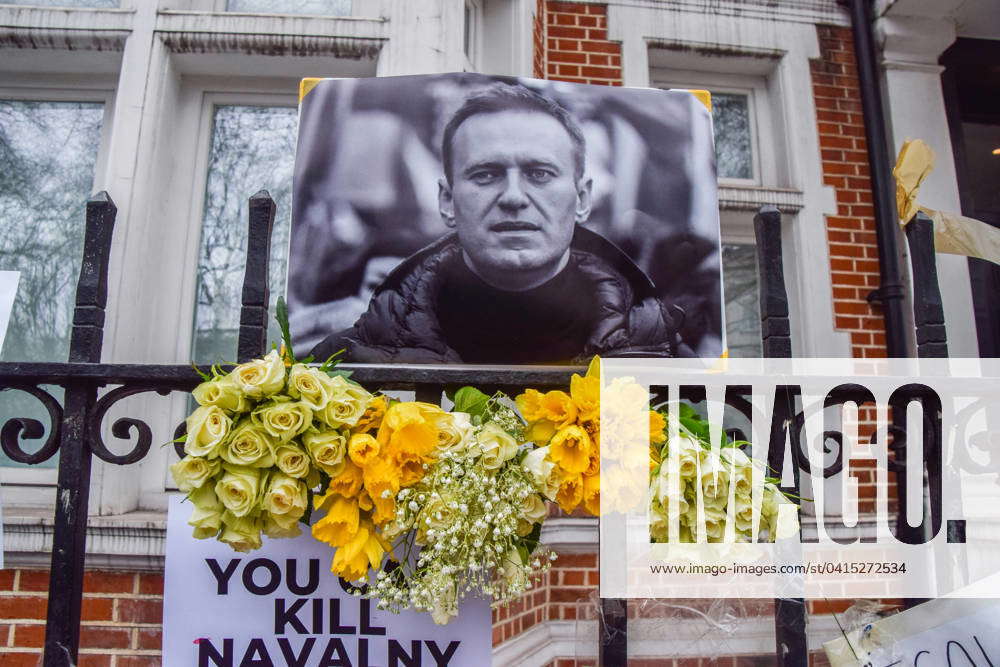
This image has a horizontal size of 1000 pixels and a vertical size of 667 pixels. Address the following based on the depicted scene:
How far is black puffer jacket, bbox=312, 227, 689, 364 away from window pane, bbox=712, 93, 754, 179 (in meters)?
1.79

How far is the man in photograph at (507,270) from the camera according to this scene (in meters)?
1.89

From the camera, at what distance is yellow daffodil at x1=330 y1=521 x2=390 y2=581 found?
1116 mm

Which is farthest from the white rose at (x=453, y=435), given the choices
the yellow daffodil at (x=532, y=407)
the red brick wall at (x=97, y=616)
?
the red brick wall at (x=97, y=616)

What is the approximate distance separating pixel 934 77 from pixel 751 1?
106 cm

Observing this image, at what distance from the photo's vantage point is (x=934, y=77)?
11.0 ft

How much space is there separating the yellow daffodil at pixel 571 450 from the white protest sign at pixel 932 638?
74 centimetres

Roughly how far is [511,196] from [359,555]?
45.4 inches

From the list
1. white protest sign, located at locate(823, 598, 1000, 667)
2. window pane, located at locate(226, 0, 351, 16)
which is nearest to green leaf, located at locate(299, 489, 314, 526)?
white protest sign, located at locate(823, 598, 1000, 667)

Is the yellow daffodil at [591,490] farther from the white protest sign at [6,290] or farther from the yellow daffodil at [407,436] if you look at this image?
the white protest sign at [6,290]

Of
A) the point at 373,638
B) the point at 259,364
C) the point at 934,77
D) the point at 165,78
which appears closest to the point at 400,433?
the point at 259,364

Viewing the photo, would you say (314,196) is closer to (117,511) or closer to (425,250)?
(425,250)

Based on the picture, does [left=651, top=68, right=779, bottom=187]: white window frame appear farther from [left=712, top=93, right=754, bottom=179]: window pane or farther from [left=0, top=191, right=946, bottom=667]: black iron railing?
[left=0, top=191, right=946, bottom=667]: black iron railing

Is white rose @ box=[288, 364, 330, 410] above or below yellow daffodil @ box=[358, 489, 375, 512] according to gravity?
above

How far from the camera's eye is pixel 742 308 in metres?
3.24
